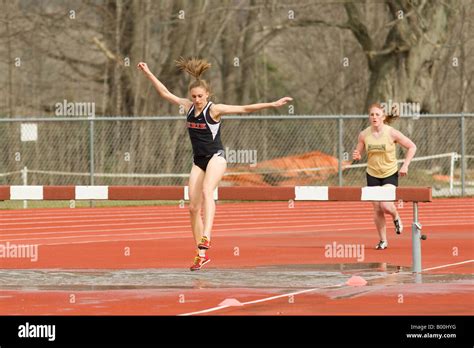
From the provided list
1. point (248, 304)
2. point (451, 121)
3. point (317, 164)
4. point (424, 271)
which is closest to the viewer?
point (248, 304)

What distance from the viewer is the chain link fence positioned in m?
32.2

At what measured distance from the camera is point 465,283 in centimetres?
1291

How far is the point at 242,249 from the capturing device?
60.0 feet

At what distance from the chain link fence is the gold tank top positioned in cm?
1202

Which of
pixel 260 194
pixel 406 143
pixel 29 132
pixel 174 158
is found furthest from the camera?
pixel 174 158

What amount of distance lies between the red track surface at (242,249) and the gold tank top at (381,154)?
3.61ft

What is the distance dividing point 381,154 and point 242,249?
239 cm
